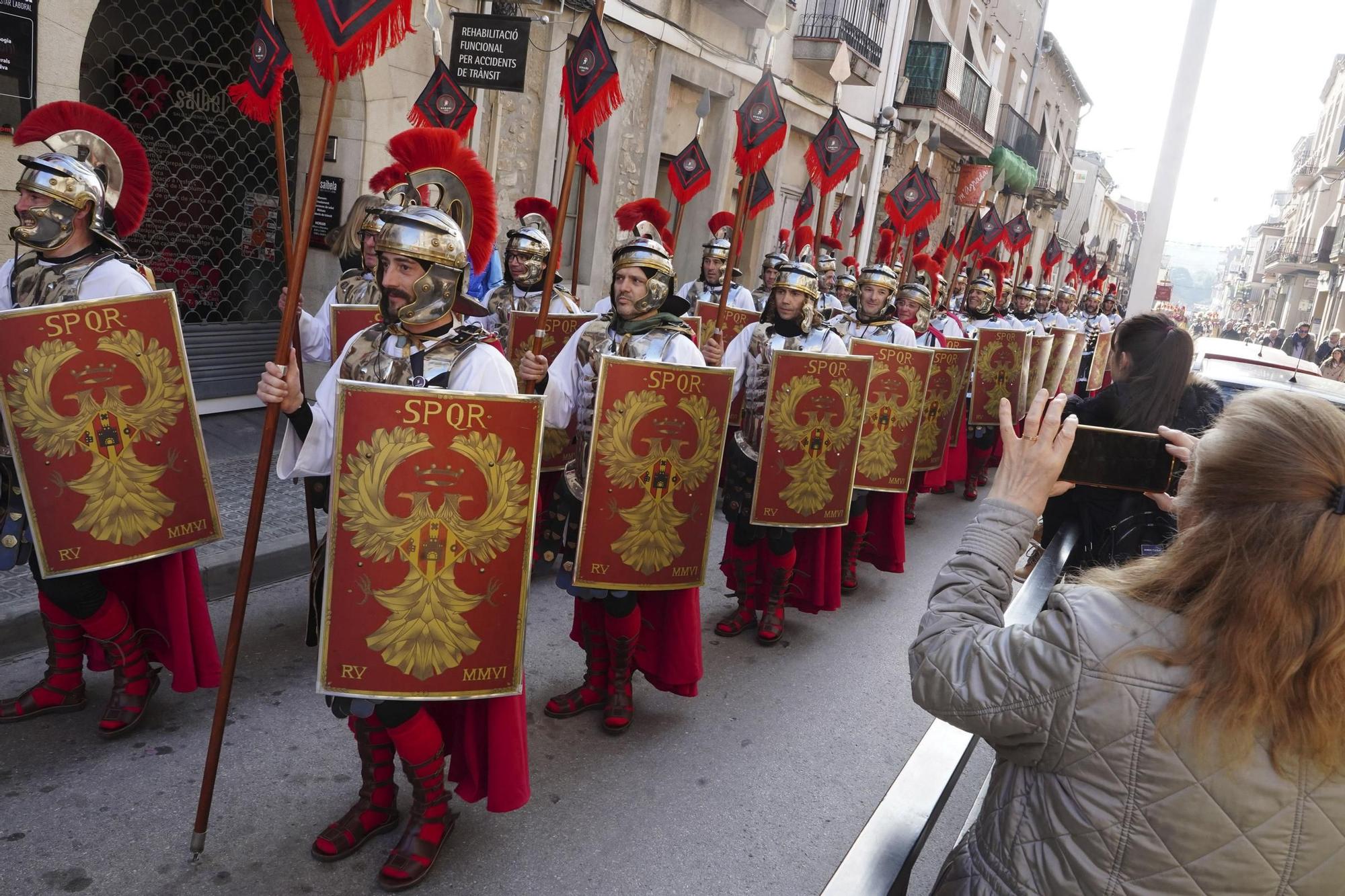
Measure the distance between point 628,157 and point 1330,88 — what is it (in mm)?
56527

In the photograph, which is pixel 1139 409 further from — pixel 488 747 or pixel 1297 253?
pixel 1297 253

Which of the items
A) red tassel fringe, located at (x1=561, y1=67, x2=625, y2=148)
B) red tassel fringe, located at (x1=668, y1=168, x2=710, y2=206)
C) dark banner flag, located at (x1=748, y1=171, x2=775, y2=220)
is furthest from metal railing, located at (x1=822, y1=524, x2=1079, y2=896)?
dark banner flag, located at (x1=748, y1=171, x2=775, y2=220)

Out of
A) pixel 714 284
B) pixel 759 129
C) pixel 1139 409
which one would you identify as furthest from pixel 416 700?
pixel 714 284

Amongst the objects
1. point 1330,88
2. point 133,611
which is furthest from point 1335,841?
point 1330,88

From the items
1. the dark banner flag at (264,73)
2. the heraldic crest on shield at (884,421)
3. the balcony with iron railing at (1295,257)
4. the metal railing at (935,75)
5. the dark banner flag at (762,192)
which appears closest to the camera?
the dark banner flag at (264,73)

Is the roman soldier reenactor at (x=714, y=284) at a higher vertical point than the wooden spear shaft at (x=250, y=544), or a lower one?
higher

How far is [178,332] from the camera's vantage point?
3.30 metres

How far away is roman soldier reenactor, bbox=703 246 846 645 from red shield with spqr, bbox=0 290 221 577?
244cm

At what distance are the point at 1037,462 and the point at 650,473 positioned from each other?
7.46ft

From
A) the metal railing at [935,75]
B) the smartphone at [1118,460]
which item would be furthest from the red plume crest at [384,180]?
the metal railing at [935,75]

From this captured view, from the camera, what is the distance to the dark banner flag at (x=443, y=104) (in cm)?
643

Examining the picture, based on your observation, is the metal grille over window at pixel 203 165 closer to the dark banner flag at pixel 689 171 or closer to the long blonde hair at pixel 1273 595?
the dark banner flag at pixel 689 171

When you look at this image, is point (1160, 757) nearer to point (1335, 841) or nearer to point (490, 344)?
point (1335, 841)

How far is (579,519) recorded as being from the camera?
378 centimetres
